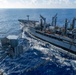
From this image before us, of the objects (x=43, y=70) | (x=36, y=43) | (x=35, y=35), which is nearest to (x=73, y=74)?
(x=43, y=70)

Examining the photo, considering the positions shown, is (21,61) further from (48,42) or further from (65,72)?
(48,42)

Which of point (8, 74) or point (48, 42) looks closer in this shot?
point (8, 74)

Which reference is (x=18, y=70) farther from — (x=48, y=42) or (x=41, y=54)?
(x=48, y=42)

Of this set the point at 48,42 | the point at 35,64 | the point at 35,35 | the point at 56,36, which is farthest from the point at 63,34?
the point at 35,64

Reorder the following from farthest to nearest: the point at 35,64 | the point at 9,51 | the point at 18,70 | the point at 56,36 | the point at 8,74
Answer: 1. the point at 56,36
2. the point at 35,64
3. the point at 18,70
4. the point at 8,74
5. the point at 9,51

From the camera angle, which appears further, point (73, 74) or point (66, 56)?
point (66, 56)

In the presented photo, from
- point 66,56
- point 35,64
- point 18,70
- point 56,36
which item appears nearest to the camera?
point 18,70

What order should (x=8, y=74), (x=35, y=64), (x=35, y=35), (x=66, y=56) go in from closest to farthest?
(x=8, y=74) < (x=35, y=64) < (x=66, y=56) < (x=35, y=35)

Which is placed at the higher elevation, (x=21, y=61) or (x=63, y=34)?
(x=63, y=34)

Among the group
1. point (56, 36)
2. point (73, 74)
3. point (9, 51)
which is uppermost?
point (9, 51)
